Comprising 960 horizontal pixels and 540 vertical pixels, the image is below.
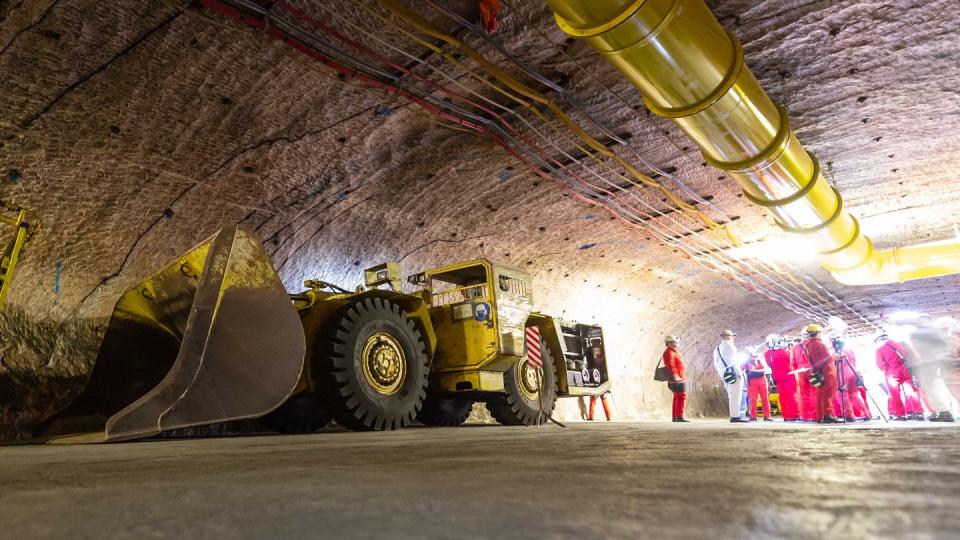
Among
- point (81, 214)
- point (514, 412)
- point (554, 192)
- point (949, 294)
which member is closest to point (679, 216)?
point (554, 192)

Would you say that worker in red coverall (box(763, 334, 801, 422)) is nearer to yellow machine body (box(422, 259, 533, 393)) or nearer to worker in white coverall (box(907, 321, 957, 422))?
worker in white coverall (box(907, 321, 957, 422))

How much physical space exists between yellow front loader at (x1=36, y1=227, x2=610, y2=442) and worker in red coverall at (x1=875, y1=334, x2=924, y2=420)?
17.8 feet

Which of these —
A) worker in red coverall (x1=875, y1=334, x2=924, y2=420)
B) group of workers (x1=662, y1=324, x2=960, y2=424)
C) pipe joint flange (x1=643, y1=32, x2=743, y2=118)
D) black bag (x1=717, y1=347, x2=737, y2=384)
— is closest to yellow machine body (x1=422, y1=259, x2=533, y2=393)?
pipe joint flange (x1=643, y1=32, x2=743, y2=118)

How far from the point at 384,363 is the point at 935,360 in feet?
25.8

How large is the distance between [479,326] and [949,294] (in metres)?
14.2

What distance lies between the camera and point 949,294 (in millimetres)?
14336

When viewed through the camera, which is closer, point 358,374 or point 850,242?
point 358,374

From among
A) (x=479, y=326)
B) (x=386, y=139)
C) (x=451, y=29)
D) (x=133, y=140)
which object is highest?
(x=451, y=29)

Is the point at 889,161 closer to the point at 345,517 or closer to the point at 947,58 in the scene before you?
the point at 947,58

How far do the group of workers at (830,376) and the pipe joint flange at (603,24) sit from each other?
22.2ft

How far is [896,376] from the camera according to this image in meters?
9.76

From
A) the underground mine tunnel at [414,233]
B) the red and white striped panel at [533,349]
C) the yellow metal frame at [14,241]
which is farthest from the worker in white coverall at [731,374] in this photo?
the yellow metal frame at [14,241]

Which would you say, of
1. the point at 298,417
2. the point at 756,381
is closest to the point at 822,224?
the point at 756,381

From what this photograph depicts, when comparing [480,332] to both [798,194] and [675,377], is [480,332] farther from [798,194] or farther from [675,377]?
[675,377]
